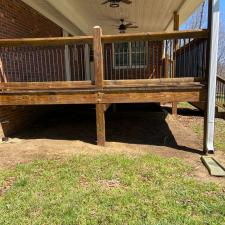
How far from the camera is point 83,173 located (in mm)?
4324

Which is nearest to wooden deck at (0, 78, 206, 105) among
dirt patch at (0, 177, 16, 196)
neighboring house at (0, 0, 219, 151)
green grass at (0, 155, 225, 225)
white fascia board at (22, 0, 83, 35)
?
neighboring house at (0, 0, 219, 151)

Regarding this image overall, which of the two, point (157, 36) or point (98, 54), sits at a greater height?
point (157, 36)

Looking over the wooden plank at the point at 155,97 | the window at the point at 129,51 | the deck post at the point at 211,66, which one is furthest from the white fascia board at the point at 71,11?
the deck post at the point at 211,66

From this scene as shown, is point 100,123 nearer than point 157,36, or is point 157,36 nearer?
point 157,36

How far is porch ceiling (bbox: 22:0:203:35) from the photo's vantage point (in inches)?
348

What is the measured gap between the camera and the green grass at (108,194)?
10.2 ft

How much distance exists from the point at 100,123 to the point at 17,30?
3176mm

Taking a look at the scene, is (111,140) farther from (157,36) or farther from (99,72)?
(157,36)

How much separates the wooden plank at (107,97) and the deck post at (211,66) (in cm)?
20

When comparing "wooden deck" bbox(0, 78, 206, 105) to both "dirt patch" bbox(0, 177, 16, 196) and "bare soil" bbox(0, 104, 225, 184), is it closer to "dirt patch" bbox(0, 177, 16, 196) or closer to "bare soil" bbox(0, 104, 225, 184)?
"bare soil" bbox(0, 104, 225, 184)

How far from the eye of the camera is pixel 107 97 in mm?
5707

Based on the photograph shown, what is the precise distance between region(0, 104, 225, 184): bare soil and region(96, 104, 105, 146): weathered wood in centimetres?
17

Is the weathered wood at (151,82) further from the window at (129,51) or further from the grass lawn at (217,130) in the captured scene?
the window at (129,51)

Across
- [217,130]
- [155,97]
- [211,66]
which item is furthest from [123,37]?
[217,130]
